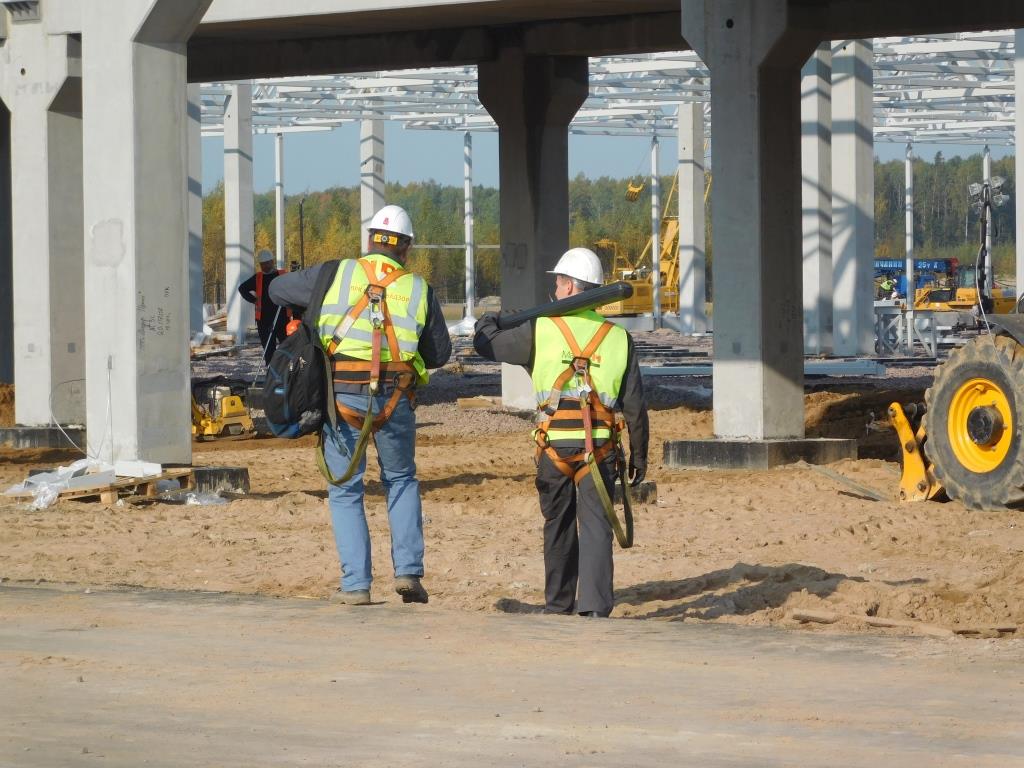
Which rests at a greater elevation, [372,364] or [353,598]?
[372,364]

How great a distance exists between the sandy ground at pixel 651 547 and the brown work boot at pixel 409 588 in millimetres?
809

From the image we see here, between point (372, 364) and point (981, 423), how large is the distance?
5.88 metres

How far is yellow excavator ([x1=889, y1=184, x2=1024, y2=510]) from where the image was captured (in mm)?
12328

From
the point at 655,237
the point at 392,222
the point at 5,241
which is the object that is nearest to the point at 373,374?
the point at 392,222

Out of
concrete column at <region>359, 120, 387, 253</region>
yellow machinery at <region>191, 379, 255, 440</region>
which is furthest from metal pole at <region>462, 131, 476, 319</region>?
yellow machinery at <region>191, 379, 255, 440</region>

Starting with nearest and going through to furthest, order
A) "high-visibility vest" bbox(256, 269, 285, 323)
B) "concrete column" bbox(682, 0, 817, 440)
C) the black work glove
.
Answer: the black work glove, "concrete column" bbox(682, 0, 817, 440), "high-visibility vest" bbox(256, 269, 285, 323)

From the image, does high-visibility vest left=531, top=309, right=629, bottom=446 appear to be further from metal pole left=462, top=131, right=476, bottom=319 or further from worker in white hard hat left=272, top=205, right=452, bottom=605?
metal pole left=462, top=131, right=476, bottom=319

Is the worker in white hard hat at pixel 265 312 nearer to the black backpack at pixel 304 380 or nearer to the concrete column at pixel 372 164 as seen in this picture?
the black backpack at pixel 304 380

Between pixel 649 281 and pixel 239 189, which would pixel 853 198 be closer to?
pixel 239 189

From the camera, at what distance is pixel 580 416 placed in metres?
8.09

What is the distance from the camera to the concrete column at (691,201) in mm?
45438

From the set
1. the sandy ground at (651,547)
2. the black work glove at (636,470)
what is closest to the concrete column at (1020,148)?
the sandy ground at (651,547)

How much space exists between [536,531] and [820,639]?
16.1 ft

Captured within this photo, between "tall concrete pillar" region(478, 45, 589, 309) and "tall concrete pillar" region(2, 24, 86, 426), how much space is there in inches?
236
